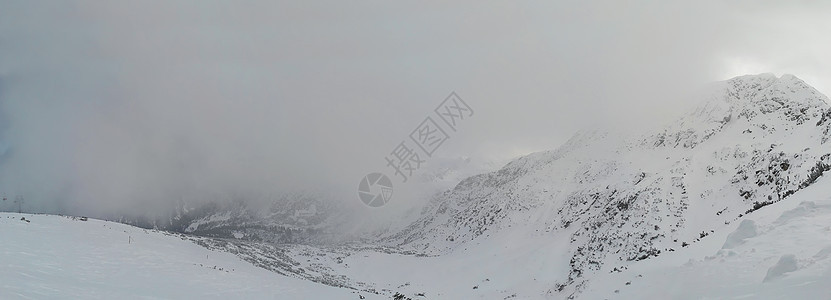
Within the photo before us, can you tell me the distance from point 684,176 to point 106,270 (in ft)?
202

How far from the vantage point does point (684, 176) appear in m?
57.0

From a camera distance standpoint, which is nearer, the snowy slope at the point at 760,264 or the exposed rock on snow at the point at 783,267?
the snowy slope at the point at 760,264

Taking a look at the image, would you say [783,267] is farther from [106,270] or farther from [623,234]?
[623,234]

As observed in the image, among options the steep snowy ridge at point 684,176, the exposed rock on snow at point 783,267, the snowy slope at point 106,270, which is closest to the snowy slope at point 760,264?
the exposed rock on snow at point 783,267

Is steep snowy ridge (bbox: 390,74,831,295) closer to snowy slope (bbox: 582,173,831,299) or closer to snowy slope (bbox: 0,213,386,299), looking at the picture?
snowy slope (bbox: 582,173,831,299)

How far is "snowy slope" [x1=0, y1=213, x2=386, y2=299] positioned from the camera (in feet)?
46.4

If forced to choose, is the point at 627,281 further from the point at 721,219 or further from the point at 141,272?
the point at 721,219

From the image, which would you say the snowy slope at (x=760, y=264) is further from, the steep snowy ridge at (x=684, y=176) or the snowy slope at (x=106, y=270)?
the snowy slope at (x=106, y=270)

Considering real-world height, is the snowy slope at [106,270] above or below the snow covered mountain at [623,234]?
above

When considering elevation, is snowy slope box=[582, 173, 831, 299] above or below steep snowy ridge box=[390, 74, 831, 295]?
above

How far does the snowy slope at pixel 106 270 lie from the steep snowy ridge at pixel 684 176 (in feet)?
68.7

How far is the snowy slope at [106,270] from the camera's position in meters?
14.2

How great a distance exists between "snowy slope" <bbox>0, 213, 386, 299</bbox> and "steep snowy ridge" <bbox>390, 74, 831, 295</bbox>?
20.9m

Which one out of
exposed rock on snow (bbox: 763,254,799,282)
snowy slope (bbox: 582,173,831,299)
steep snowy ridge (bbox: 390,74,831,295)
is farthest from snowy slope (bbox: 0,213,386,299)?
steep snowy ridge (bbox: 390,74,831,295)
